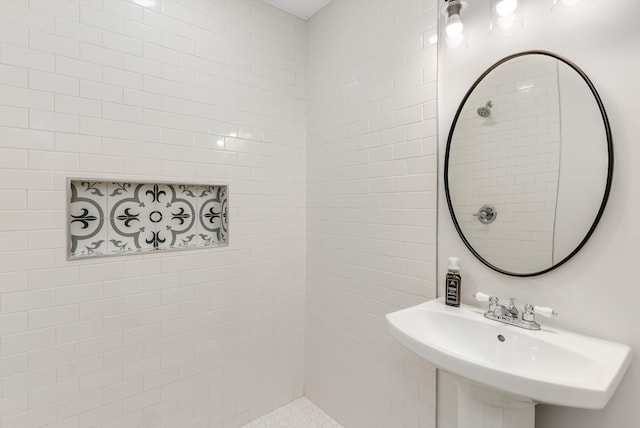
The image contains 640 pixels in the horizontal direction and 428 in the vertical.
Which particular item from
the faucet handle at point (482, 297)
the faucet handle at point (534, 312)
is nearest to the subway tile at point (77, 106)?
the faucet handle at point (482, 297)

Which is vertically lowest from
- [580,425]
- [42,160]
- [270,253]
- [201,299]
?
[580,425]

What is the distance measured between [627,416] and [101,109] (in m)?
2.40

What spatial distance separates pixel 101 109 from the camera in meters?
1.47

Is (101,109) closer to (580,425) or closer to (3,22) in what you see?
(3,22)

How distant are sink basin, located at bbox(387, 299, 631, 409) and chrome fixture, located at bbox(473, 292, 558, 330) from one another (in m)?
0.03

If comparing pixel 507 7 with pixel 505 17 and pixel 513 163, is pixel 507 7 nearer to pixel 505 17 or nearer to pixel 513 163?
pixel 505 17

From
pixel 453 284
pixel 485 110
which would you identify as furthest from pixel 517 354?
pixel 485 110

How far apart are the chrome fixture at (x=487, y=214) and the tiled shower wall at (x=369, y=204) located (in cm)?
21

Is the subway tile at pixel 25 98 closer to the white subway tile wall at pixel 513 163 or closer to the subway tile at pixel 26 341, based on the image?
the subway tile at pixel 26 341

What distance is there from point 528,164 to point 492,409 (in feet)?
2.93

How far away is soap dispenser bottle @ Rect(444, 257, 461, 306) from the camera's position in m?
1.32

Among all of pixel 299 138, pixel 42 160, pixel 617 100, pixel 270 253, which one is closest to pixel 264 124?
pixel 299 138

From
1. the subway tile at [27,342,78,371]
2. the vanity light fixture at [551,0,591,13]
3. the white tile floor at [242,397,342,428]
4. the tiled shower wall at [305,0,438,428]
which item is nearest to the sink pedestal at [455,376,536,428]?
the tiled shower wall at [305,0,438,428]

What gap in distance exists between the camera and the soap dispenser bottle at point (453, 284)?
1.32 m
